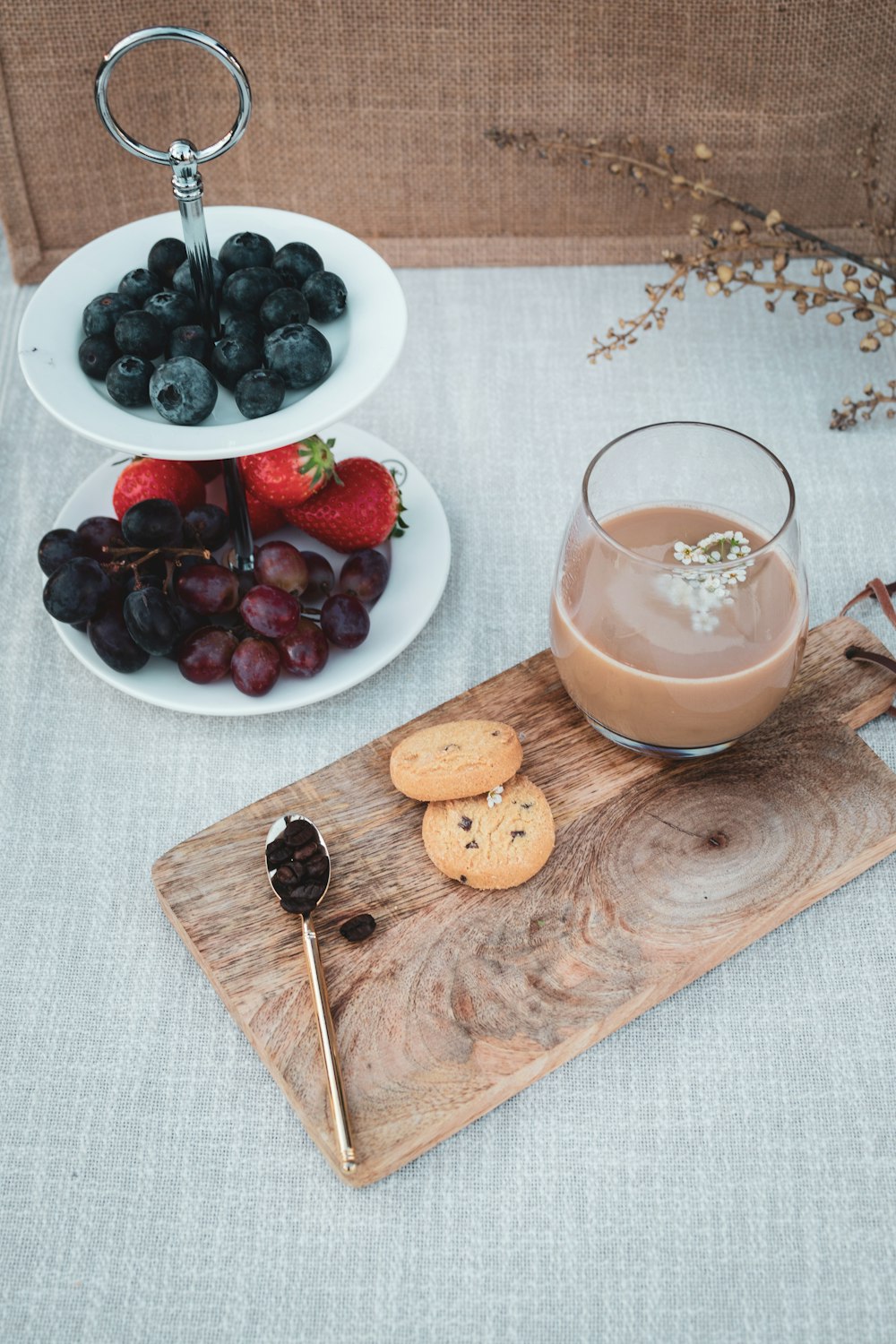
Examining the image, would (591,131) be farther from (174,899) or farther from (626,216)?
(174,899)

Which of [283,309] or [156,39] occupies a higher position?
[156,39]

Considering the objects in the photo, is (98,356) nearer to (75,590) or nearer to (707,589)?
(75,590)

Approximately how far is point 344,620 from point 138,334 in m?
0.30

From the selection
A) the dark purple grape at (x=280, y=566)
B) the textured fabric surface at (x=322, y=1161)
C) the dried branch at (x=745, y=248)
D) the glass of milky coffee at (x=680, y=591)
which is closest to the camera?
the textured fabric surface at (x=322, y=1161)

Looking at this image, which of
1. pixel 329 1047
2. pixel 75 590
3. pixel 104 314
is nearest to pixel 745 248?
pixel 104 314

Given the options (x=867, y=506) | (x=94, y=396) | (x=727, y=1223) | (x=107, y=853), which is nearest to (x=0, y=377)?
(x=94, y=396)

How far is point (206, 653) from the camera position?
3.41ft

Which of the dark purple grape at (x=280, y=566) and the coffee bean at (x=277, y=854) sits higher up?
the dark purple grape at (x=280, y=566)

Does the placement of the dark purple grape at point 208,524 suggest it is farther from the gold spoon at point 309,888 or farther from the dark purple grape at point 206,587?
the gold spoon at point 309,888

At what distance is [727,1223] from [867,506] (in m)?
0.78

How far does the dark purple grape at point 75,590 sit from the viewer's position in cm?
100

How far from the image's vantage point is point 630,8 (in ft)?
4.54

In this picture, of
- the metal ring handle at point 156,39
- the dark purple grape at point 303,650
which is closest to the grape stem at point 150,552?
the dark purple grape at point 303,650

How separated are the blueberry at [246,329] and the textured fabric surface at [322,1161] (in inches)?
13.0
